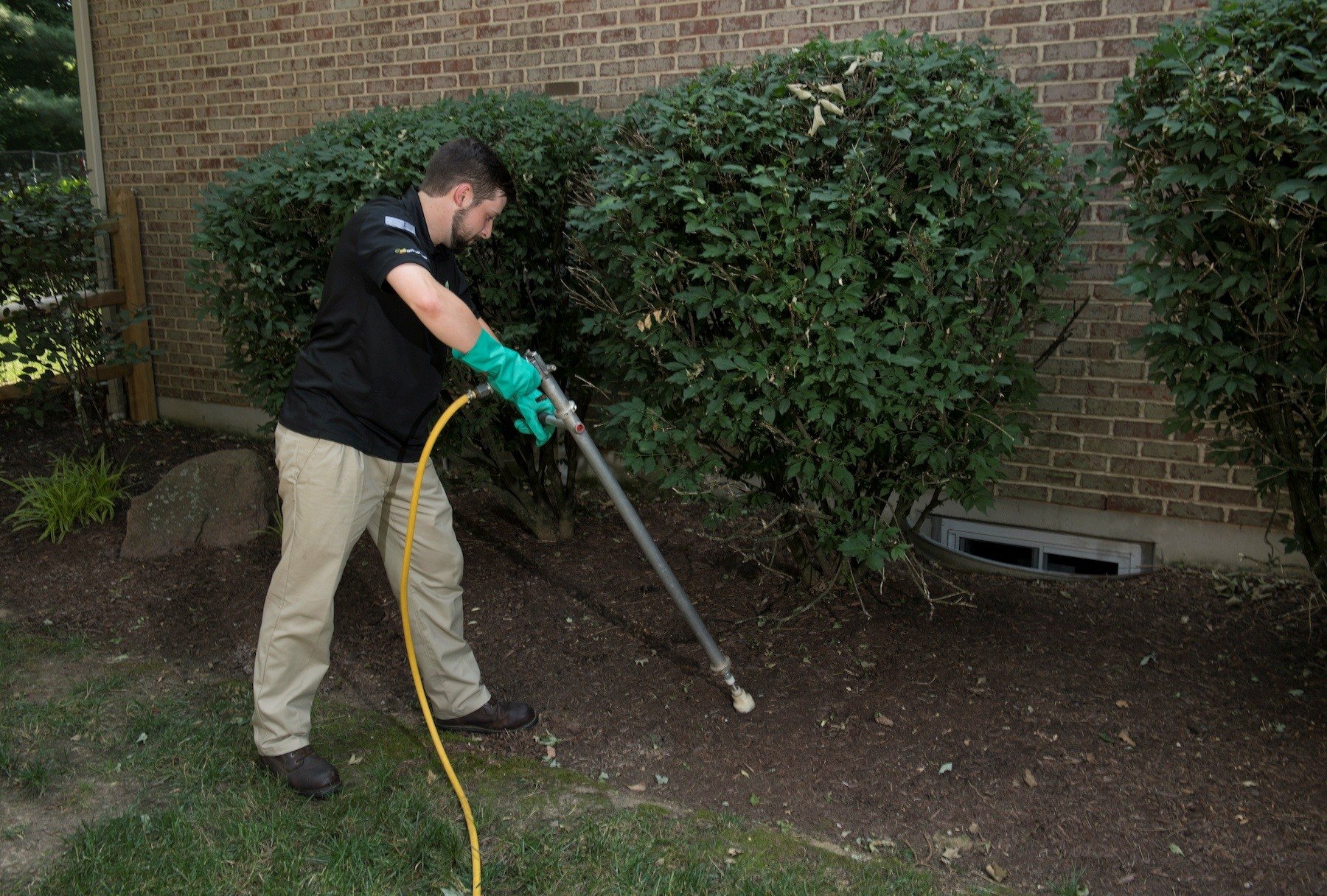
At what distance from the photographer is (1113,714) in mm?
3521

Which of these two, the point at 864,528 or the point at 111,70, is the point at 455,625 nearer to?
the point at 864,528

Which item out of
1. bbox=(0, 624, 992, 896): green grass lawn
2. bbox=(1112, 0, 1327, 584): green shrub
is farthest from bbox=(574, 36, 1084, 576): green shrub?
bbox=(0, 624, 992, 896): green grass lawn

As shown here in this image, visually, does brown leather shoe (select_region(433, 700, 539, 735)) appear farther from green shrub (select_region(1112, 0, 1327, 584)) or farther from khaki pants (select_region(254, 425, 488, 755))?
green shrub (select_region(1112, 0, 1327, 584))

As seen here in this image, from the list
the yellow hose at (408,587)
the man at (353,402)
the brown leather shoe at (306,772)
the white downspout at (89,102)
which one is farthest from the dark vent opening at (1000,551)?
the white downspout at (89,102)

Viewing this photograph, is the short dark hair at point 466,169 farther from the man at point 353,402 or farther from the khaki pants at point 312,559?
the khaki pants at point 312,559

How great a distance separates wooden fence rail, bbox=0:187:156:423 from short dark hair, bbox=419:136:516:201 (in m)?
5.19

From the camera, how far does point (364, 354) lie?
11.0 ft

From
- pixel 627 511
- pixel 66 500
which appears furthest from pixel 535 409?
pixel 66 500

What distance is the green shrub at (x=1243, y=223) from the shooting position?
3014 mm

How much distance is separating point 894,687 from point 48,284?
5592mm

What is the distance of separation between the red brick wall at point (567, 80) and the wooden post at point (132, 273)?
0.12 m

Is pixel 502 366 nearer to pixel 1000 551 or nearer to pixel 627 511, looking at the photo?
pixel 627 511

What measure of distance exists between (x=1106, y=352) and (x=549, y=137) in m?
2.54

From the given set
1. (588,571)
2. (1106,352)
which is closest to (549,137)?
(588,571)
